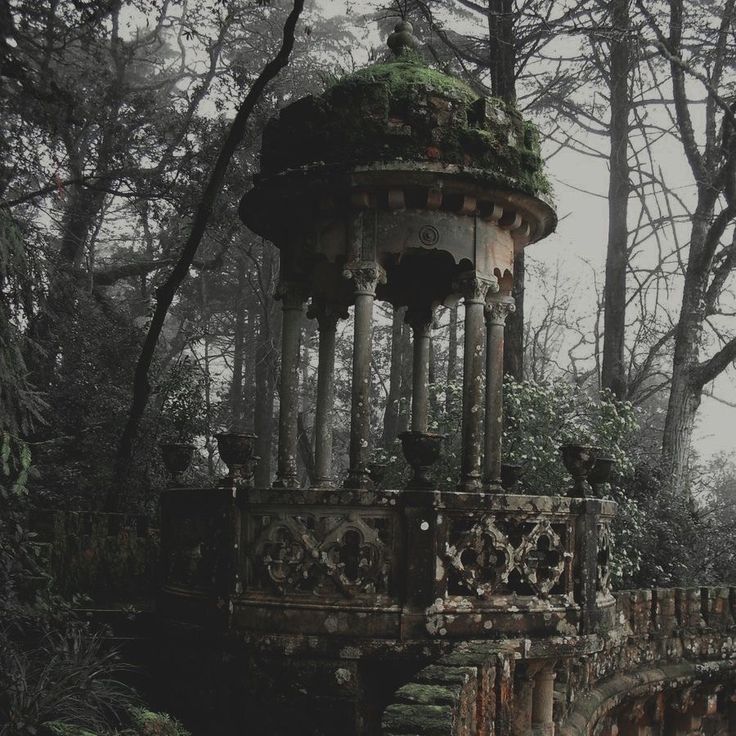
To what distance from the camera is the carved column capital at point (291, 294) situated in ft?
28.3

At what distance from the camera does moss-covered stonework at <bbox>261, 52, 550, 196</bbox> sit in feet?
24.5

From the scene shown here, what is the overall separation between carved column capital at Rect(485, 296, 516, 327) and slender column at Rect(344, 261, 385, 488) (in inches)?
53.9

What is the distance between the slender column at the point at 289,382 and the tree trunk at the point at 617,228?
10.2 meters

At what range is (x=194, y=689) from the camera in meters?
6.93

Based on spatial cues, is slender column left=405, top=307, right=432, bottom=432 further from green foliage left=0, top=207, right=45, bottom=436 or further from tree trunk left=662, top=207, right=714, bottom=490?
tree trunk left=662, top=207, right=714, bottom=490

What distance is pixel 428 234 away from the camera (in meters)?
7.66

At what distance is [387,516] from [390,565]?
36cm

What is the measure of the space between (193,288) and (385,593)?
80.5 ft

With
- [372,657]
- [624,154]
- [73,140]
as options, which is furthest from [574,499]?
[73,140]

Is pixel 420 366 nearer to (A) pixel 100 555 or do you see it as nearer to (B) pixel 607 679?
(B) pixel 607 679

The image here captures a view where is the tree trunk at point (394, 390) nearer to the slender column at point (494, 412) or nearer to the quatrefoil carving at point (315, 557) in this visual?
the slender column at point (494, 412)

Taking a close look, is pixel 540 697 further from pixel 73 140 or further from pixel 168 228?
pixel 168 228

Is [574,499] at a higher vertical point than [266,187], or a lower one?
lower

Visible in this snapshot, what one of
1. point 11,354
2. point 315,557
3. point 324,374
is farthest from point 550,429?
point 11,354
